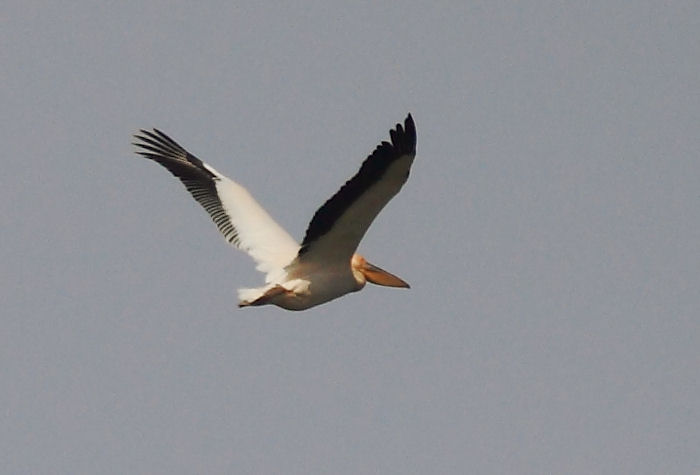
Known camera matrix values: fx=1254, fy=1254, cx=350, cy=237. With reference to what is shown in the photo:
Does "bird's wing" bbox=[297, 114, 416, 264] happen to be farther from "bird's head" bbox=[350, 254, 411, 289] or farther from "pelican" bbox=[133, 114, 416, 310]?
"bird's head" bbox=[350, 254, 411, 289]

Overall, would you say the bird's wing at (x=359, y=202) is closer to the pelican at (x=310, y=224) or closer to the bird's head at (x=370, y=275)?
the pelican at (x=310, y=224)

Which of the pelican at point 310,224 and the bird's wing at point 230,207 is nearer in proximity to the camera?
the pelican at point 310,224

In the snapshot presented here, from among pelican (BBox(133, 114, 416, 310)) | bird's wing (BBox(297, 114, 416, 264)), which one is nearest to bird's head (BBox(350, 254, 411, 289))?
pelican (BBox(133, 114, 416, 310))

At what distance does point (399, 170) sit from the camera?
12156 millimetres

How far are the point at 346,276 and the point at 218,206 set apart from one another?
2.31 meters

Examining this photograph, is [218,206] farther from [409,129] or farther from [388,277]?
[409,129]

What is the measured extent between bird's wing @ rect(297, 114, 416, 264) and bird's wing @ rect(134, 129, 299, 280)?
38.2 inches

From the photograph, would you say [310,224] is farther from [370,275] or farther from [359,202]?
[370,275]

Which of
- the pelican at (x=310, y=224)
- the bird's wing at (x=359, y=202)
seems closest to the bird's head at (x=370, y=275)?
the pelican at (x=310, y=224)

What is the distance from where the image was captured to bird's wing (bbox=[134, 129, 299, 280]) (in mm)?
14953

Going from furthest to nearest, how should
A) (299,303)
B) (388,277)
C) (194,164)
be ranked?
(194,164), (388,277), (299,303)

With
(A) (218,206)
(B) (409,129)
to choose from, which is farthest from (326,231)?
(A) (218,206)

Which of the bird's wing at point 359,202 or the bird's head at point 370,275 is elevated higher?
the bird's wing at point 359,202

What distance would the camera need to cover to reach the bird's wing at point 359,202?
1202 cm
